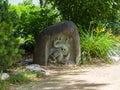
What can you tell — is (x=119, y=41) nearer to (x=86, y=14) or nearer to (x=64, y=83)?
(x=86, y=14)

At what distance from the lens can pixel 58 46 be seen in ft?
35.9

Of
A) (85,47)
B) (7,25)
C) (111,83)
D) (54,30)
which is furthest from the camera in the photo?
(85,47)

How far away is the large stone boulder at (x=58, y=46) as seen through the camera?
10.7m

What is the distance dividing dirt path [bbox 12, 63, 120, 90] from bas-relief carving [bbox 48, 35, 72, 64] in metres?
0.38

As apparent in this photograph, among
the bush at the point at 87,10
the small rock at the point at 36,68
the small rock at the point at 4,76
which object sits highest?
the bush at the point at 87,10

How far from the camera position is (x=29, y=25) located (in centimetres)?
1302

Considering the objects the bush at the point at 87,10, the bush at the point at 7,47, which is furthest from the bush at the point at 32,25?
the bush at the point at 7,47

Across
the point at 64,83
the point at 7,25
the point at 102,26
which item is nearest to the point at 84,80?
the point at 64,83

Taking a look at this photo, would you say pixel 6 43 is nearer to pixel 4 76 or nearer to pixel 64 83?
pixel 4 76

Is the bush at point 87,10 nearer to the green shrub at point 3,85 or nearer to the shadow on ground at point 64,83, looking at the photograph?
the shadow on ground at point 64,83

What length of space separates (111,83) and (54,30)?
2714mm

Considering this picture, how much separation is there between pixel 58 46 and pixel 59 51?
0.47 ft

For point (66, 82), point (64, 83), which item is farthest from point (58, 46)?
point (64, 83)

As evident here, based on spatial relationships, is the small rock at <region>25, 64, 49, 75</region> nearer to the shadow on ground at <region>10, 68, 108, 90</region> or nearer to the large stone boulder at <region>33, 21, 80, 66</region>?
the shadow on ground at <region>10, 68, 108, 90</region>
